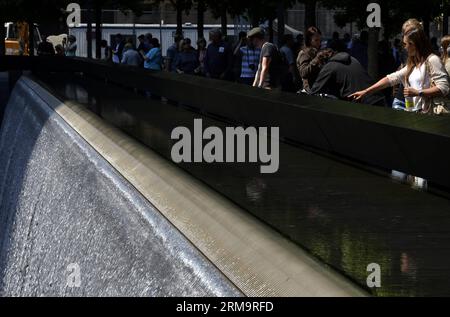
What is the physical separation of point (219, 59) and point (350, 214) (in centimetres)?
1823

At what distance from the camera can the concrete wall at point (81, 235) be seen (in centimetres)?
561

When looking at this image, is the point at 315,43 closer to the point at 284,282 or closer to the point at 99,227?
the point at 99,227

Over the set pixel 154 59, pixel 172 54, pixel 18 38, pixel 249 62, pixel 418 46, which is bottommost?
pixel 18 38

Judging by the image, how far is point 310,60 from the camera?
1462 cm

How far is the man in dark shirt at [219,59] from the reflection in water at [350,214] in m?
13.3

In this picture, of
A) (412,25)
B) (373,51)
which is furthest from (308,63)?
(373,51)

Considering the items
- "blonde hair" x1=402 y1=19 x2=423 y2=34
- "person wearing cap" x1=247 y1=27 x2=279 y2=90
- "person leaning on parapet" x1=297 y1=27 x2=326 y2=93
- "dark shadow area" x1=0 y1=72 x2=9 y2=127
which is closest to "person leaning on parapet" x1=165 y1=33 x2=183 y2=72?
"dark shadow area" x1=0 y1=72 x2=9 y2=127

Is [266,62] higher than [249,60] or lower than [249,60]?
higher

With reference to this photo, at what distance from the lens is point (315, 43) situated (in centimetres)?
1503

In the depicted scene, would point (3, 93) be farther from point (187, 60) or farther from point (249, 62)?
point (249, 62)

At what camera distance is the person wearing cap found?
18.2 metres

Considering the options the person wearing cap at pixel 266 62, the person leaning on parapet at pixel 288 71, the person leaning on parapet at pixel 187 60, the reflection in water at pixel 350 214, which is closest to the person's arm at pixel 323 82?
the reflection in water at pixel 350 214
